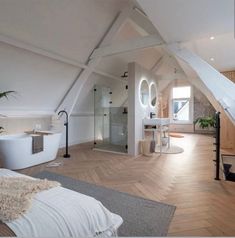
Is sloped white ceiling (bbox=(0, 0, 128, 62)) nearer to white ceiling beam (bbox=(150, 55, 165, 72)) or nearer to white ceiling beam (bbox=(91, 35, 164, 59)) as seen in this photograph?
white ceiling beam (bbox=(91, 35, 164, 59))

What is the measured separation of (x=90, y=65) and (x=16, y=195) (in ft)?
10.7

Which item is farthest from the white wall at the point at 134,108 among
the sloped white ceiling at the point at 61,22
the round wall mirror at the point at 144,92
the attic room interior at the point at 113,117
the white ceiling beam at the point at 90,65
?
the sloped white ceiling at the point at 61,22

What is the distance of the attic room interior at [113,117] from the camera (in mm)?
858

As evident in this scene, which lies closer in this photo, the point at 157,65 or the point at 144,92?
the point at 144,92

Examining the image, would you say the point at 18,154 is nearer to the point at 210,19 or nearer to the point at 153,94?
the point at 210,19

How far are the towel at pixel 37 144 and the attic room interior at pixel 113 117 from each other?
2 cm

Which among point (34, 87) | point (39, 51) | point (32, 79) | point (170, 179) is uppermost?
point (39, 51)

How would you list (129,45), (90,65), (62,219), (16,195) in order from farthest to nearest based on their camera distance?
(90,65)
(129,45)
(16,195)
(62,219)

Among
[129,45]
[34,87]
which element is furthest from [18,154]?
[129,45]

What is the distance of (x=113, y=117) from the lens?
4.77 meters

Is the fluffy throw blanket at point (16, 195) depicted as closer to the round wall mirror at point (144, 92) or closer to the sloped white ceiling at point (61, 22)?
the sloped white ceiling at point (61, 22)

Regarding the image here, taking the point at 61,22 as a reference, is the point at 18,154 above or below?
below

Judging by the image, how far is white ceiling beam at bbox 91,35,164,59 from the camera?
298 centimetres

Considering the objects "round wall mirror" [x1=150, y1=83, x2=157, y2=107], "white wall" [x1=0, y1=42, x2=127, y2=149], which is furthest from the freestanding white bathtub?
"round wall mirror" [x1=150, y1=83, x2=157, y2=107]
